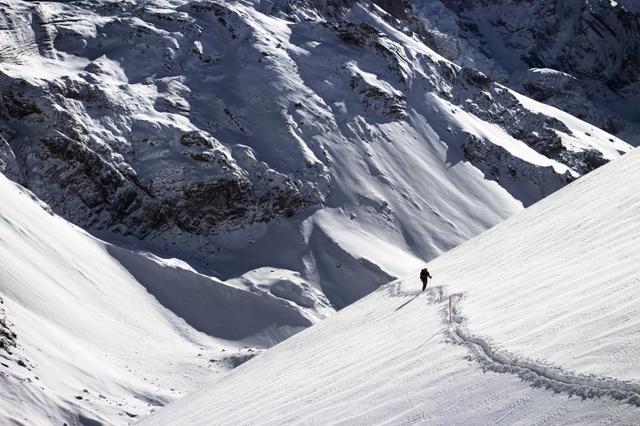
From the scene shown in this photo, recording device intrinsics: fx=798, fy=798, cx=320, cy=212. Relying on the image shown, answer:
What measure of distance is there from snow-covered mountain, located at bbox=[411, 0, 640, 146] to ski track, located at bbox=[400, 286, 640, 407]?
134103 mm

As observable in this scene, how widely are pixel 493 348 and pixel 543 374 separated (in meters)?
2.05

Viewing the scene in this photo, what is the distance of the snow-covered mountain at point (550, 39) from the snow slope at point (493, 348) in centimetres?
12507

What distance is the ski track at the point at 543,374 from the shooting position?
7247mm

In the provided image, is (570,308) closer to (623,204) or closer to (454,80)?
(623,204)

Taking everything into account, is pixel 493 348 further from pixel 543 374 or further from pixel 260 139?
pixel 260 139

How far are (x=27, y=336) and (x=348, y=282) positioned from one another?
2727cm

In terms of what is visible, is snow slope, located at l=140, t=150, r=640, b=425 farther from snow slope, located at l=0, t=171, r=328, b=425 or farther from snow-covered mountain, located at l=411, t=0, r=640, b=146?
snow-covered mountain, located at l=411, t=0, r=640, b=146

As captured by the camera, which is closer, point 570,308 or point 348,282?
point 570,308

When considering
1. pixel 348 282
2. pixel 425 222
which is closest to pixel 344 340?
pixel 348 282

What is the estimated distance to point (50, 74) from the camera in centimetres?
6400

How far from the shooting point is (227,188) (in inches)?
2427

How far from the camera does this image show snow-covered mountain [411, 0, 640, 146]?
Answer: 148125 millimetres

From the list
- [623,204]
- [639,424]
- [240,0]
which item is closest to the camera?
[639,424]

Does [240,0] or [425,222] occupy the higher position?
[240,0]
